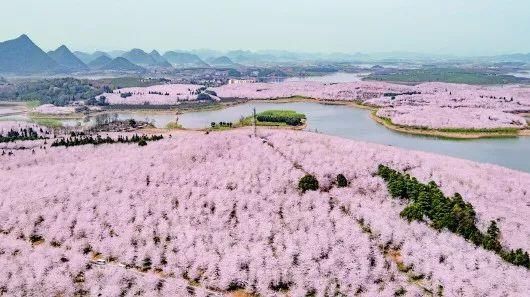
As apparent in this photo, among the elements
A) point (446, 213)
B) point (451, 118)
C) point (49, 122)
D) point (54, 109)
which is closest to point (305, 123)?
point (451, 118)

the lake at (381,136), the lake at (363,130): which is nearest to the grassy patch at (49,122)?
the lake at (363,130)

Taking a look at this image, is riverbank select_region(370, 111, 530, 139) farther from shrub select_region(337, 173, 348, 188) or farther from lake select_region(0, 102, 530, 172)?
shrub select_region(337, 173, 348, 188)

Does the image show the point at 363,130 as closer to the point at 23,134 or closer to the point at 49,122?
the point at 23,134

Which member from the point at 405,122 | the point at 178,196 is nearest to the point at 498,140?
the point at 405,122

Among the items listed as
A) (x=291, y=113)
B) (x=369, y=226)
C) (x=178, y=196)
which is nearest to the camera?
(x=369, y=226)

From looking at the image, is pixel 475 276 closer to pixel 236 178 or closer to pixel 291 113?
pixel 236 178

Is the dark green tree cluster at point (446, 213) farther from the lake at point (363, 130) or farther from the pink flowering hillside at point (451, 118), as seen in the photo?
the pink flowering hillside at point (451, 118)

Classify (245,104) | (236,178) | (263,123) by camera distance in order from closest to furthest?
1. (236,178)
2. (263,123)
3. (245,104)
